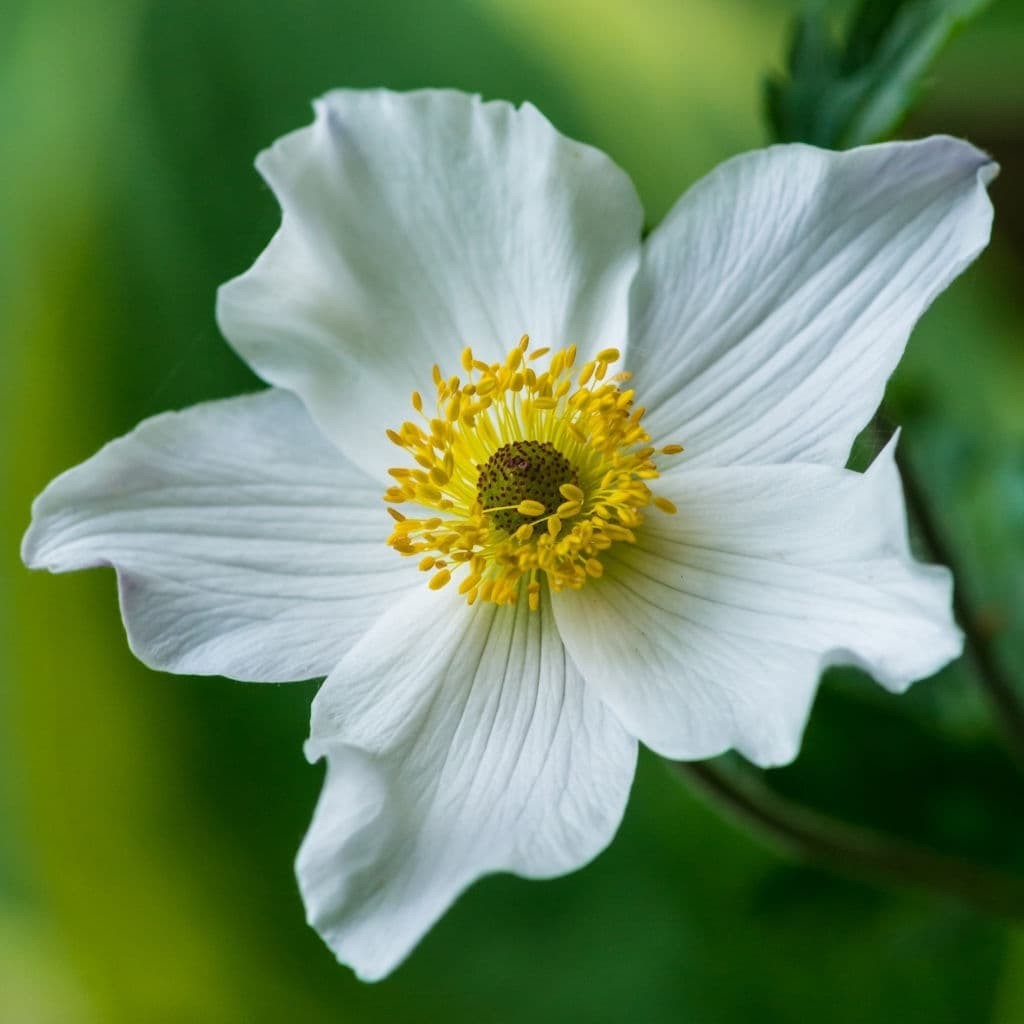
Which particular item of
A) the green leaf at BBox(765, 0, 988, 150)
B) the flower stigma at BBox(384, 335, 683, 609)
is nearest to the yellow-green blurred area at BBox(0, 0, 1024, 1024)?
the green leaf at BBox(765, 0, 988, 150)

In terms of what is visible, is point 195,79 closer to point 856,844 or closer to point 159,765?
point 159,765

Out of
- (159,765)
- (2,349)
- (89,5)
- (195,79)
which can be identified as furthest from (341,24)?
(159,765)

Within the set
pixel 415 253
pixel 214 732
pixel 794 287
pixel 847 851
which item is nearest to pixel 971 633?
pixel 847 851

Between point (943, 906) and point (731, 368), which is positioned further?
point (943, 906)

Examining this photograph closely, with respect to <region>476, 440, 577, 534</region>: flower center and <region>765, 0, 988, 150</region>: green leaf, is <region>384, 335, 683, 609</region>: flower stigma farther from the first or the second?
<region>765, 0, 988, 150</region>: green leaf

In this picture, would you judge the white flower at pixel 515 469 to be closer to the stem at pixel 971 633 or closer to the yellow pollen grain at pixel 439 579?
the yellow pollen grain at pixel 439 579
